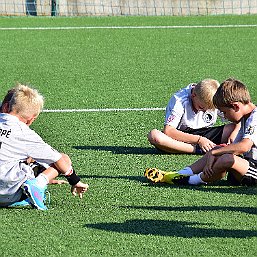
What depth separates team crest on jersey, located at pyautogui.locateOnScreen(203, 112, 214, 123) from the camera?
8.34m

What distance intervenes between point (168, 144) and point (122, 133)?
35.8 inches

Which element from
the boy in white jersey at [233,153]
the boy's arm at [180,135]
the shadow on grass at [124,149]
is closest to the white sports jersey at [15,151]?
the boy in white jersey at [233,153]

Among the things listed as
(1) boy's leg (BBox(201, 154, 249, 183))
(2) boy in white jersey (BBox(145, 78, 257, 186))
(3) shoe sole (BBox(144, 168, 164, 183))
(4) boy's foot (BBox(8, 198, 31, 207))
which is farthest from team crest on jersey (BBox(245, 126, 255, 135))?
(4) boy's foot (BBox(8, 198, 31, 207))

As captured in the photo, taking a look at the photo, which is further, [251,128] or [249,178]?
[249,178]


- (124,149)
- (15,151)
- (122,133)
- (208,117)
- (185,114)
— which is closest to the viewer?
(15,151)

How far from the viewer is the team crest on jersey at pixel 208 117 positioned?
8.34 metres

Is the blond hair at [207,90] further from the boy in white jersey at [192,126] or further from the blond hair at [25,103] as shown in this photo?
the blond hair at [25,103]

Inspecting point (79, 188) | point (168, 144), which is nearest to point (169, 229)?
point (79, 188)

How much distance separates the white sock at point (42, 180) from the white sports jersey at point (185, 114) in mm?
2052

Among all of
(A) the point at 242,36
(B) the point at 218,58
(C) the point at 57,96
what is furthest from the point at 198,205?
(A) the point at 242,36

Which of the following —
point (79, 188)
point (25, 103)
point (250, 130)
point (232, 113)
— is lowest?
point (79, 188)

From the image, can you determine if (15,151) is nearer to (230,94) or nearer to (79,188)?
(79,188)

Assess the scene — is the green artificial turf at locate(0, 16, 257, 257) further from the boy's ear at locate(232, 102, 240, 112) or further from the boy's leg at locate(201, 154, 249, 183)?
the boy's ear at locate(232, 102, 240, 112)

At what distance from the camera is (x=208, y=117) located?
8.36 meters
